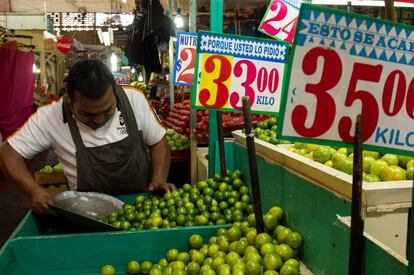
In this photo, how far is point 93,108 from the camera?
2.80 metres

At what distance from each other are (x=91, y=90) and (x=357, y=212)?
1889 millimetres

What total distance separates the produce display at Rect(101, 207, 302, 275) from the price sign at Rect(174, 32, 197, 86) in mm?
2789

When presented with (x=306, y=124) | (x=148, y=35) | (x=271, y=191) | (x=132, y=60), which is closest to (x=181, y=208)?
(x=271, y=191)

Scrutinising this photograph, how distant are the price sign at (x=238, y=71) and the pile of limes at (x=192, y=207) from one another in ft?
1.97

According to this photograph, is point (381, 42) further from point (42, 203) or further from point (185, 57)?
point (185, 57)

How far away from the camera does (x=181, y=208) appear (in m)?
2.99

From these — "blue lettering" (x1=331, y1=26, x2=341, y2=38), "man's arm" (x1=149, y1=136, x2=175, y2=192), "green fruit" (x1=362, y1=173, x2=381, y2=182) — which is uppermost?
"blue lettering" (x1=331, y1=26, x2=341, y2=38)

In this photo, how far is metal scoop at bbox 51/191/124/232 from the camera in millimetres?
2576

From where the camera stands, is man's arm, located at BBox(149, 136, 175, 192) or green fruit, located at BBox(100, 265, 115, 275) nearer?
green fruit, located at BBox(100, 265, 115, 275)

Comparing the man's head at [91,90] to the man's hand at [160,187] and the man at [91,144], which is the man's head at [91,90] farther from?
the man's hand at [160,187]

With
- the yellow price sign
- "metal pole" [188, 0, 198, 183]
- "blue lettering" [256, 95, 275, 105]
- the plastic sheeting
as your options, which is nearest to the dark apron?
the yellow price sign

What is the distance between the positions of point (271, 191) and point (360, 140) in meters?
1.36

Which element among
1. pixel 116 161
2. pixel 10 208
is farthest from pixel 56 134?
pixel 10 208

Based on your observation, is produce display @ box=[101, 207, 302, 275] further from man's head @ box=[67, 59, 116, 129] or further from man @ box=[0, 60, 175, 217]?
man's head @ box=[67, 59, 116, 129]
